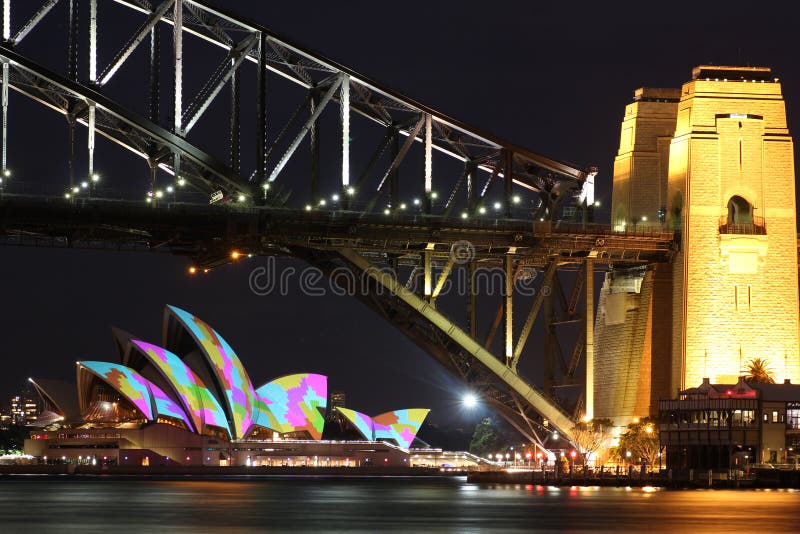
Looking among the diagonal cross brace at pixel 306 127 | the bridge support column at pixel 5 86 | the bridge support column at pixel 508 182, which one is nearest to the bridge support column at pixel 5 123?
the bridge support column at pixel 5 86

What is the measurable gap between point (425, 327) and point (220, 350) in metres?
49.9

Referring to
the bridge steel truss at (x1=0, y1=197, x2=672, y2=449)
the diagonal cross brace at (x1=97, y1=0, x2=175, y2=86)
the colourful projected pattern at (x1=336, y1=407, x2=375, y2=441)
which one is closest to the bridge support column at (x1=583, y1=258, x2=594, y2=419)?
the bridge steel truss at (x1=0, y1=197, x2=672, y2=449)

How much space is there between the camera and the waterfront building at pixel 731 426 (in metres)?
117

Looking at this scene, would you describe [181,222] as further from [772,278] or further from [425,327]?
[772,278]

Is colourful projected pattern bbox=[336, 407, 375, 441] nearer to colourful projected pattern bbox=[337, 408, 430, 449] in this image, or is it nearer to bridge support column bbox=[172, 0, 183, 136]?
colourful projected pattern bbox=[337, 408, 430, 449]

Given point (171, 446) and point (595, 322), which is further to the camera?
point (171, 446)

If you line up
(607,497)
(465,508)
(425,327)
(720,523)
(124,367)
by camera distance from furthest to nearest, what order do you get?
(124,367)
(425,327)
(607,497)
(465,508)
(720,523)

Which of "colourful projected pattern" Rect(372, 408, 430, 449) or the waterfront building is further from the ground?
"colourful projected pattern" Rect(372, 408, 430, 449)

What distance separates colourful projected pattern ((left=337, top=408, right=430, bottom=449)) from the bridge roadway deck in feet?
238

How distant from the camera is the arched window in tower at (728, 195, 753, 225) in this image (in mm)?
122062

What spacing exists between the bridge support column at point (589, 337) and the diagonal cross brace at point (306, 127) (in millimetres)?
21012

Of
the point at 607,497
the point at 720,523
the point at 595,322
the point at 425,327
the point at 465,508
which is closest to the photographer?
the point at 720,523

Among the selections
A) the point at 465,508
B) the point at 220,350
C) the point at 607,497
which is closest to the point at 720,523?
the point at 465,508

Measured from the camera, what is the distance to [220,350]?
164500 mm
